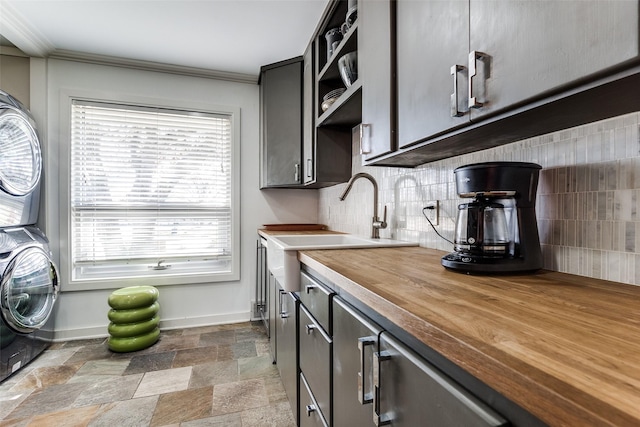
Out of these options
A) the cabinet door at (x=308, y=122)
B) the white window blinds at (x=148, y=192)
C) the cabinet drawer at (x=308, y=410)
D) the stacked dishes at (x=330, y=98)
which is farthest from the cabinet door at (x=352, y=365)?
the white window blinds at (x=148, y=192)

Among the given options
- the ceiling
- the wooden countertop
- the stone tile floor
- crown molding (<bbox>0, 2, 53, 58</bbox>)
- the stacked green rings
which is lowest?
the stone tile floor

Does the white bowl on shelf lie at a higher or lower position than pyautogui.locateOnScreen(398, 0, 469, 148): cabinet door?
higher

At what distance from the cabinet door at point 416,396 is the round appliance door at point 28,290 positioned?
2501 millimetres

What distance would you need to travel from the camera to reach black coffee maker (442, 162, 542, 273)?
2.88 feet

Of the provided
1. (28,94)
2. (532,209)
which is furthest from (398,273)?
(28,94)

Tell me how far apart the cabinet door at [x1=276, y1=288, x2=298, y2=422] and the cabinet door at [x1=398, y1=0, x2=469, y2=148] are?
957 millimetres

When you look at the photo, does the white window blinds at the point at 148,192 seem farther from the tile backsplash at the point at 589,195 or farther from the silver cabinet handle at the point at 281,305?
the tile backsplash at the point at 589,195

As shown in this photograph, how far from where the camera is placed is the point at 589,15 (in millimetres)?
570

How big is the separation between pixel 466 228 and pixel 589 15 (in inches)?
23.0

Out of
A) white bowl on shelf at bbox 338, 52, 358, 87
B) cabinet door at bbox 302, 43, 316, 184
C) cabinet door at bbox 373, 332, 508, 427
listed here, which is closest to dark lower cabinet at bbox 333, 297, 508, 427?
cabinet door at bbox 373, 332, 508, 427

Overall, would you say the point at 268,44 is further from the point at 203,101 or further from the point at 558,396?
the point at 558,396

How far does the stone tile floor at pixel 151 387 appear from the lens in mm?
1667

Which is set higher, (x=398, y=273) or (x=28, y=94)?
(x=28, y=94)

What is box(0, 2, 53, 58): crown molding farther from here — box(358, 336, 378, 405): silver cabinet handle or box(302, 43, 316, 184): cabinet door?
box(358, 336, 378, 405): silver cabinet handle
